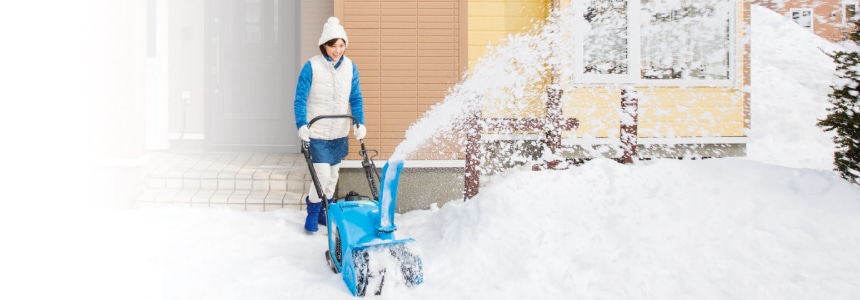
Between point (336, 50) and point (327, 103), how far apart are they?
49 centimetres

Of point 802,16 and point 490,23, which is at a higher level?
point 802,16

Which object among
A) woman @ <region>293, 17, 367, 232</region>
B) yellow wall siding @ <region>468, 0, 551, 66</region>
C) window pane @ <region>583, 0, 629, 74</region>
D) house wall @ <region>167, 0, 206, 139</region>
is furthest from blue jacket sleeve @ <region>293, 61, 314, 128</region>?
house wall @ <region>167, 0, 206, 139</region>

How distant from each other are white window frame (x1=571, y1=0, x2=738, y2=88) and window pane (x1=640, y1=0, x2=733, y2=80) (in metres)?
0.07

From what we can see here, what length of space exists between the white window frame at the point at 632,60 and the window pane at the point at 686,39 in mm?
69

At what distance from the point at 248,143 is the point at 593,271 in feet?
18.2

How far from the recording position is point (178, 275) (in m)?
3.76

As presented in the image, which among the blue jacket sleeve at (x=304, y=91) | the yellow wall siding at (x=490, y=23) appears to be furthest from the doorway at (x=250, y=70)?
the blue jacket sleeve at (x=304, y=91)

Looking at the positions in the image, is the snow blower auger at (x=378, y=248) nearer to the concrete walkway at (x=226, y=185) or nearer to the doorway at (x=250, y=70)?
the concrete walkway at (x=226, y=185)

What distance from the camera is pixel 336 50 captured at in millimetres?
4570

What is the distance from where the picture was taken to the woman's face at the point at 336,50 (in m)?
4.53

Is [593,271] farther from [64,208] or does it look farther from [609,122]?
[64,208]

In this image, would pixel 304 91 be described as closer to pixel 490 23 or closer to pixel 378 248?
pixel 378 248

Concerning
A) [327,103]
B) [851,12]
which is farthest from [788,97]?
[327,103]

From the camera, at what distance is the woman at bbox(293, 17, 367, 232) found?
460cm
